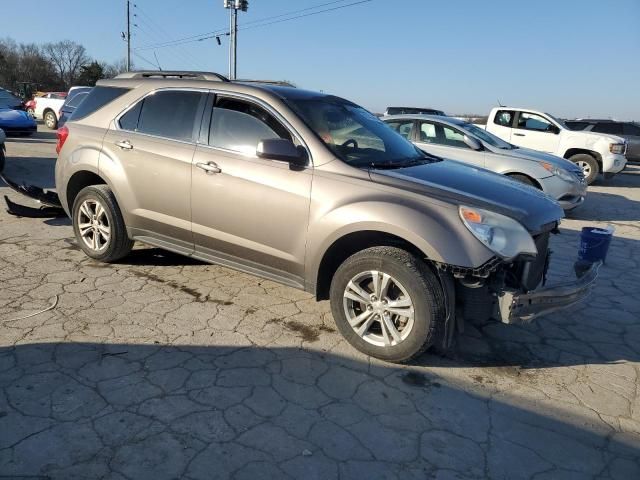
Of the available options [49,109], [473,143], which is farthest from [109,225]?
[49,109]

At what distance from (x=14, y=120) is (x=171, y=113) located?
1392cm

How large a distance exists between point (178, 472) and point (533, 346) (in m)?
2.75

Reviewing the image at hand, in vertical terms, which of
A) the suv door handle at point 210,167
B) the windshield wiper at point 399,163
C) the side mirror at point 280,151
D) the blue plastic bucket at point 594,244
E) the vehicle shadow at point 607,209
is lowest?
the vehicle shadow at point 607,209

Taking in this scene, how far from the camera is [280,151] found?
3469 mm

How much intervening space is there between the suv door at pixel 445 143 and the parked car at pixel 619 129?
898 cm

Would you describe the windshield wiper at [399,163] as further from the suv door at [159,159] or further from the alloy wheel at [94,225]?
the alloy wheel at [94,225]

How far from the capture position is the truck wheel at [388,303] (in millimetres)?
3137

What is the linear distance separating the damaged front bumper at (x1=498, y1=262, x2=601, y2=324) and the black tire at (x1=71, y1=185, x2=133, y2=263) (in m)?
3.47

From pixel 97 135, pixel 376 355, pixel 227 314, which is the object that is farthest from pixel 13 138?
pixel 376 355

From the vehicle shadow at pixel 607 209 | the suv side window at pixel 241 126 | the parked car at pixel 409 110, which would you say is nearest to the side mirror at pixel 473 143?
the vehicle shadow at pixel 607 209

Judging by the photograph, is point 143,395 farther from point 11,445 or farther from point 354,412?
point 354,412

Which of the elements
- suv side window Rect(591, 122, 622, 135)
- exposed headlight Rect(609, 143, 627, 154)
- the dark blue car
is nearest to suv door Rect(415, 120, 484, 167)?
exposed headlight Rect(609, 143, 627, 154)

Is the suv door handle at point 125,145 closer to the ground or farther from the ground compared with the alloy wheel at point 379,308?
farther from the ground

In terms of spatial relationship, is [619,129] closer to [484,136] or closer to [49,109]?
[484,136]
